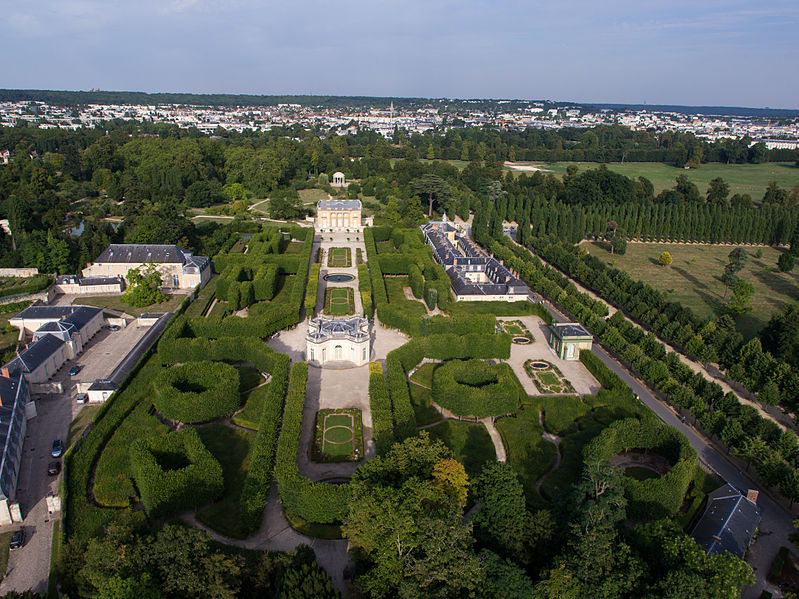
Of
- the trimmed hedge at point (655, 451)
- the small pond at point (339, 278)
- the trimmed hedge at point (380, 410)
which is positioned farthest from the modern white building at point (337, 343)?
the small pond at point (339, 278)

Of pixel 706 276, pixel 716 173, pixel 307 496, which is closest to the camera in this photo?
pixel 307 496

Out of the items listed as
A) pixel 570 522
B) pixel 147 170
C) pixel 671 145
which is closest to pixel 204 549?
pixel 570 522

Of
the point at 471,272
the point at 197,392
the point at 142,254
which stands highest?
the point at 142,254

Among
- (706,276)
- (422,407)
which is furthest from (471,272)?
(422,407)

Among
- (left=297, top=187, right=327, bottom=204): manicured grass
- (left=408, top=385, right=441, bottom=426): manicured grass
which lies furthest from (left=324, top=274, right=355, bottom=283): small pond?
(left=297, top=187, right=327, bottom=204): manicured grass

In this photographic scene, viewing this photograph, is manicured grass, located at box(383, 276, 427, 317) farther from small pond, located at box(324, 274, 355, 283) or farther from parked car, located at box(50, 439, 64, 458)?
parked car, located at box(50, 439, 64, 458)

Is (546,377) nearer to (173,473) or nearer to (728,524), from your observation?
(728,524)

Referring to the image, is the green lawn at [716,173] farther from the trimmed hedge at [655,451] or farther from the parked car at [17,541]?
the parked car at [17,541]
